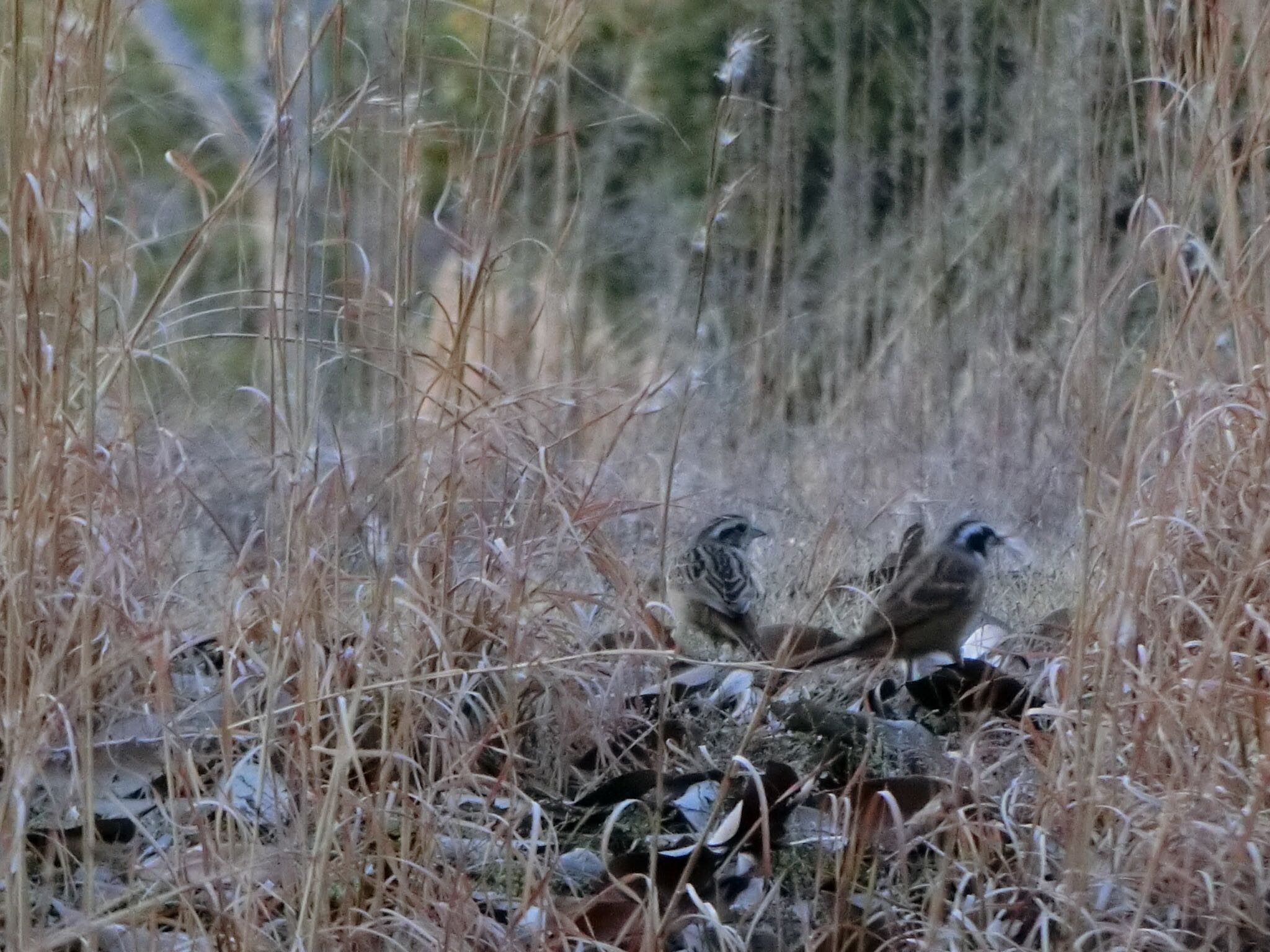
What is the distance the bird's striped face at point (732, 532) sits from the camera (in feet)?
11.1

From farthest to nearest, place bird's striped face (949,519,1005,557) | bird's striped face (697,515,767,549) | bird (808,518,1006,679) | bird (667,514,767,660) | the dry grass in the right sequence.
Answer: bird's striped face (697,515,767,549), bird's striped face (949,519,1005,557), bird (667,514,767,660), bird (808,518,1006,679), the dry grass

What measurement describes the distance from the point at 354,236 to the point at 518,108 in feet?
2.30

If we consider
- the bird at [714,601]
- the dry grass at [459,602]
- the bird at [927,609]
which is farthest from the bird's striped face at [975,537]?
the bird at [714,601]

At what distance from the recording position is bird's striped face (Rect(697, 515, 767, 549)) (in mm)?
3396

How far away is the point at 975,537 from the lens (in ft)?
10.6

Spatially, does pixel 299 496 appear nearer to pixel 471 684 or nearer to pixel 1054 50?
pixel 471 684

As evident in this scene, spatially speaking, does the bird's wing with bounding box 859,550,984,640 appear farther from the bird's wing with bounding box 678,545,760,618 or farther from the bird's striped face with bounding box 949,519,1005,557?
the bird's wing with bounding box 678,545,760,618

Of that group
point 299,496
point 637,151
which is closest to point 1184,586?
point 299,496

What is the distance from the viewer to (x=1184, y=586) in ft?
7.40

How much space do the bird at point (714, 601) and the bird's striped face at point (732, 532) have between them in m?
0.13

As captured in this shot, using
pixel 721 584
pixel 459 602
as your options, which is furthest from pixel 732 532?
pixel 459 602

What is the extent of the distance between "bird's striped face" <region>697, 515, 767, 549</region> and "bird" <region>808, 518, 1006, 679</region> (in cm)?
45

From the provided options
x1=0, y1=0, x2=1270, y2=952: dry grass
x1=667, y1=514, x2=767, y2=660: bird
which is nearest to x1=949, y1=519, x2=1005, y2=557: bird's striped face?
x1=0, y1=0, x2=1270, y2=952: dry grass

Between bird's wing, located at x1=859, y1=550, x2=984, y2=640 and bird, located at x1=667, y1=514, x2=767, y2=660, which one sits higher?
bird's wing, located at x1=859, y1=550, x2=984, y2=640
